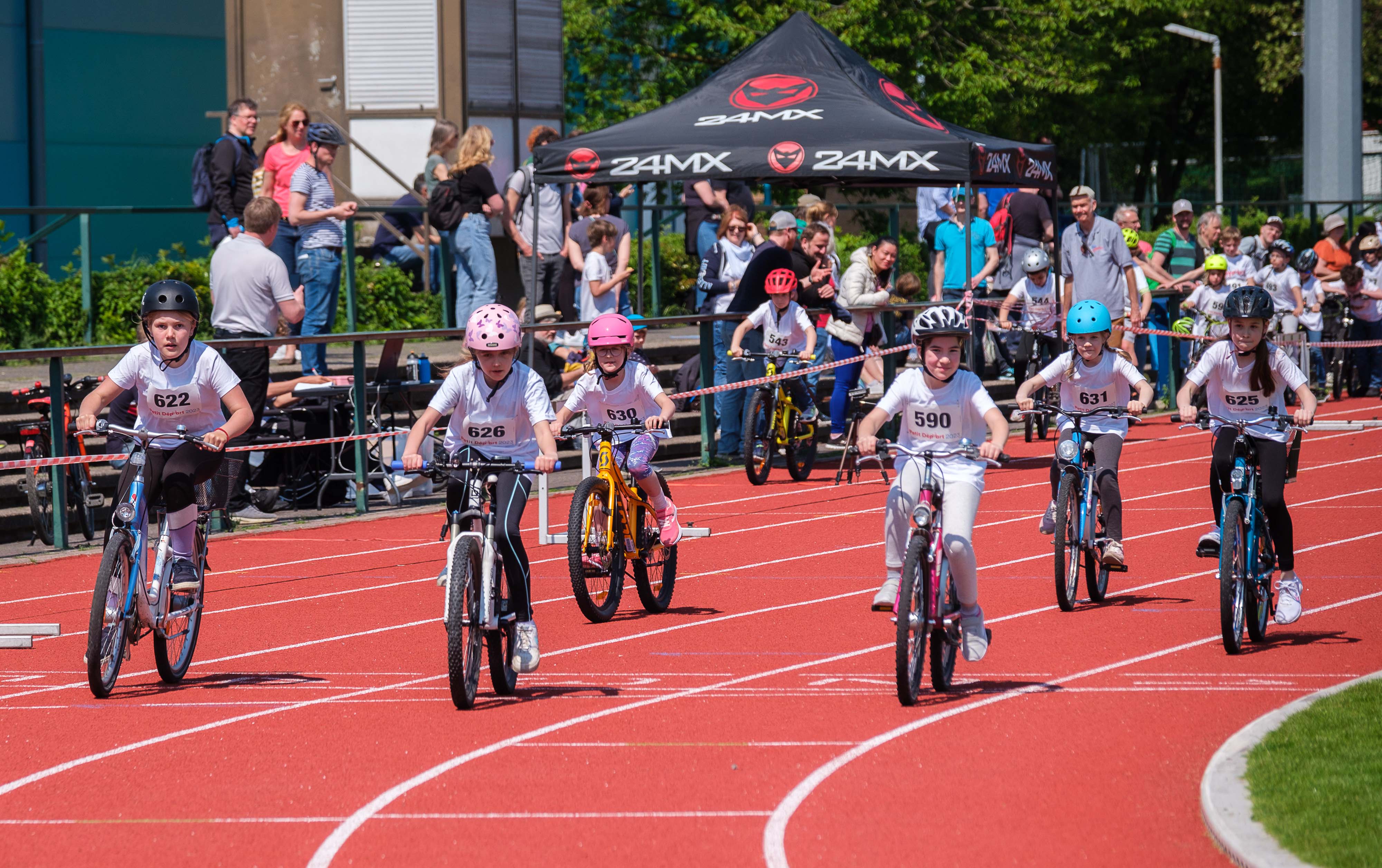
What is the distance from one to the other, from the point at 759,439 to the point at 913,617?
880 cm

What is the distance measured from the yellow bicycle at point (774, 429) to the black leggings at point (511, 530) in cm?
772

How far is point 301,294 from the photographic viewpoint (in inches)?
602

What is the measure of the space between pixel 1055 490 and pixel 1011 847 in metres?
5.10

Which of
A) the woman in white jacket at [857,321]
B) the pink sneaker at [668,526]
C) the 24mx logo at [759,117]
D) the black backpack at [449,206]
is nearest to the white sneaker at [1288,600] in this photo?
the pink sneaker at [668,526]

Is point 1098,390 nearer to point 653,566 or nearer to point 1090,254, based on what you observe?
point 653,566

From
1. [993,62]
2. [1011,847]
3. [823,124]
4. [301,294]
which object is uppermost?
[993,62]

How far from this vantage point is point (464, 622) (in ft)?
27.8

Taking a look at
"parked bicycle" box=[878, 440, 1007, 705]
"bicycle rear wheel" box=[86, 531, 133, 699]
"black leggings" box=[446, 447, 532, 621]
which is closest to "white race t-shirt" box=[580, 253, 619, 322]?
"black leggings" box=[446, 447, 532, 621]

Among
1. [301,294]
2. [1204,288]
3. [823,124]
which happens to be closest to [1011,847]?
[301,294]

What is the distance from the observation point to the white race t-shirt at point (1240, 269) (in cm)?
2291

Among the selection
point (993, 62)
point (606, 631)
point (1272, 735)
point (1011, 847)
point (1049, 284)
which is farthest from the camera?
point (993, 62)

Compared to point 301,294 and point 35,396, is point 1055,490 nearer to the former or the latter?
point 301,294

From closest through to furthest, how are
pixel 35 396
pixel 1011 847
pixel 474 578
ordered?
1. pixel 1011 847
2. pixel 474 578
3. pixel 35 396

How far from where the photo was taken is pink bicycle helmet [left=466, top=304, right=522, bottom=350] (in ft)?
30.2
